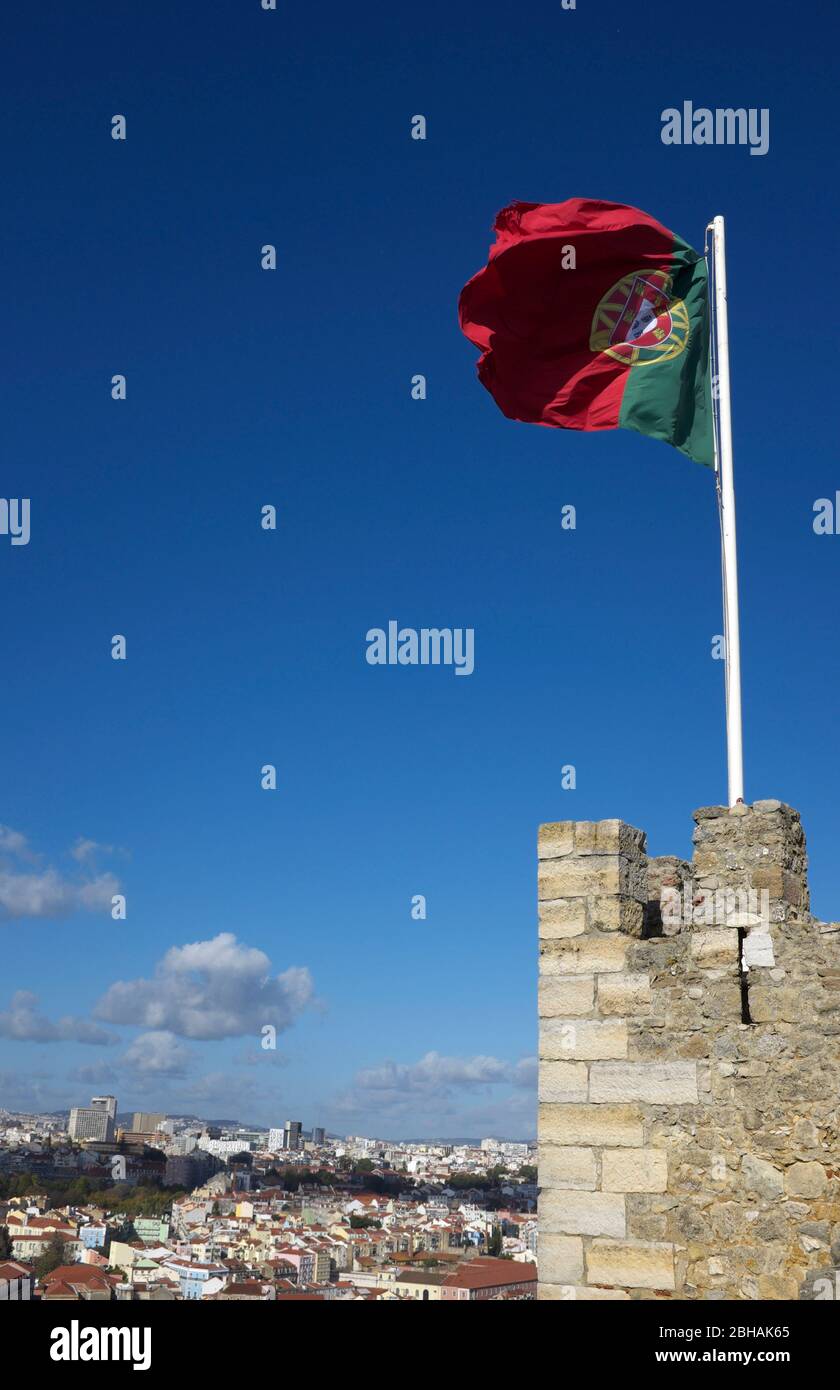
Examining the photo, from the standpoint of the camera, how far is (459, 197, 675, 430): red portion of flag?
950 cm

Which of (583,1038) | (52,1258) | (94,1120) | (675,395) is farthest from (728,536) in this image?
(94,1120)

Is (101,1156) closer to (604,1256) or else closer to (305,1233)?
(305,1233)

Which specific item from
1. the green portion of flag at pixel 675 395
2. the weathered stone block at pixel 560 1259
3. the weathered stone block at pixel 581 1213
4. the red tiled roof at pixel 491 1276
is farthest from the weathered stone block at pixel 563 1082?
the green portion of flag at pixel 675 395

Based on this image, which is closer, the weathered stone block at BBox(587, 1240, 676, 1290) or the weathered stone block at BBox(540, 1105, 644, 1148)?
the weathered stone block at BBox(587, 1240, 676, 1290)

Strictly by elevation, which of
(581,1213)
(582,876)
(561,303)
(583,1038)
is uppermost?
(561,303)

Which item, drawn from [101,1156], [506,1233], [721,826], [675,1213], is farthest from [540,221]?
[101,1156]

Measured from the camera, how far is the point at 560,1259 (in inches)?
290

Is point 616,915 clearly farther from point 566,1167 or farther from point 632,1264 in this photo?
point 632,1264

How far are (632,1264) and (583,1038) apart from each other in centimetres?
128

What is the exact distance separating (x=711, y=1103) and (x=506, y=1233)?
1492cm

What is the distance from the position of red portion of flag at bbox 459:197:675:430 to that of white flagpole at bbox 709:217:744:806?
472mm

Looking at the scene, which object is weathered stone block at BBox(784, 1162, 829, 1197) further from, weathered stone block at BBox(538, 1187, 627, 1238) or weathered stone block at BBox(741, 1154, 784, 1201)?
weathered stone block at BBox(538, 1187, 627, 1238)

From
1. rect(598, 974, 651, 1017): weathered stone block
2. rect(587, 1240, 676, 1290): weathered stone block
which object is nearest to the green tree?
rect(587, 1240, 676, 1290): weathered stone block

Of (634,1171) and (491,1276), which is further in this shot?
(491,1276)
